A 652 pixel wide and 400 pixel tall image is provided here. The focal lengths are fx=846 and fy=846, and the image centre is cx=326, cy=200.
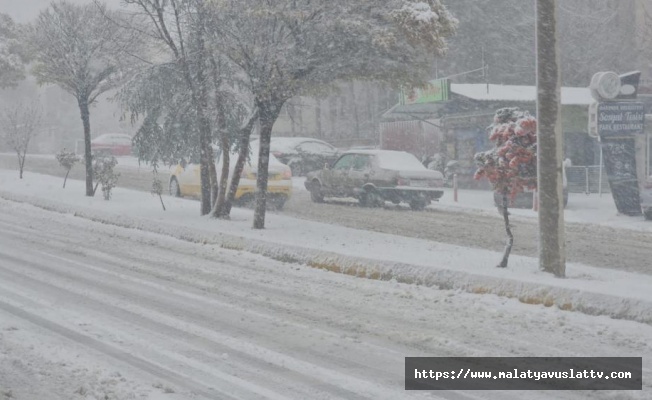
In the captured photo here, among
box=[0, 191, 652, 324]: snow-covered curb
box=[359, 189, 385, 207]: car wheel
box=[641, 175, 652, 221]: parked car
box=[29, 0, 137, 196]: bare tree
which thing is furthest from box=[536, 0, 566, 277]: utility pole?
box=[29, 0, 137, 196]: bare tree

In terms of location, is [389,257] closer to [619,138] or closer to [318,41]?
[318,41]

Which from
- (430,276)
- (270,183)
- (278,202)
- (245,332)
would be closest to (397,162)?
(278,202)

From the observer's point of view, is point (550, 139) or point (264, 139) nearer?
point (550, 139)

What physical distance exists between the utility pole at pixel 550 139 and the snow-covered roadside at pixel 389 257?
533mm

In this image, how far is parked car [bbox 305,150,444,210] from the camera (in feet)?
74.4

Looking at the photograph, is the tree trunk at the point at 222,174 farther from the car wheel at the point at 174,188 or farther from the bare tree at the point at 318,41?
the car wheel at the point at 174,188

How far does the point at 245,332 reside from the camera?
827 centimetres

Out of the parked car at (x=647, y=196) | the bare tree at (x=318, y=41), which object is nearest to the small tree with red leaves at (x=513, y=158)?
the bare tree at (x=318, y=41)

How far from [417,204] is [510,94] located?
12714 millimetres

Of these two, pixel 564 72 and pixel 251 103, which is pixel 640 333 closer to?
pixel 251 103

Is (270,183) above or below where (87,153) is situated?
below

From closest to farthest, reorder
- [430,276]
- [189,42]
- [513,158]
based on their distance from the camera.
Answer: [513,158] < [430,276] < [189,42]

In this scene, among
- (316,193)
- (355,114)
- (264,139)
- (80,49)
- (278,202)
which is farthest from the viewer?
(355,114)

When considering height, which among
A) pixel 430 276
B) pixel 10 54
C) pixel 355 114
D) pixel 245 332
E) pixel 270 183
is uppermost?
pixel 10 54
